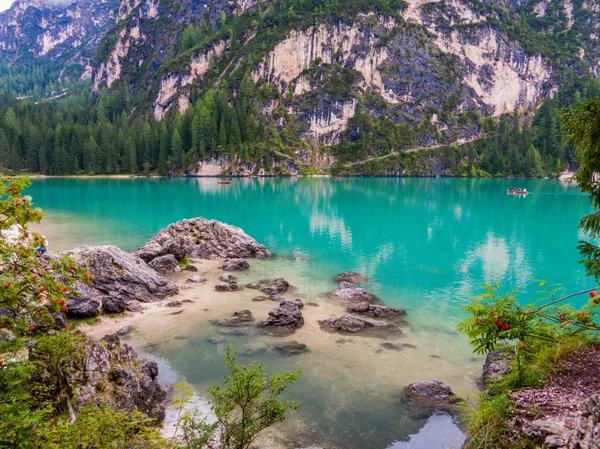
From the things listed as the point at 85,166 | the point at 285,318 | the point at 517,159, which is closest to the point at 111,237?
the point at 285,318

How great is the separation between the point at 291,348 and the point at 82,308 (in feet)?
39.1

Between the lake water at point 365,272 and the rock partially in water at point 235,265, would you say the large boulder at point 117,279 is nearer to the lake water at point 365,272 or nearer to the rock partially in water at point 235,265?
the lake water at point 365,272

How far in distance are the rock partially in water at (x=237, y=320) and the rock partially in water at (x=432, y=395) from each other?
33.5ft

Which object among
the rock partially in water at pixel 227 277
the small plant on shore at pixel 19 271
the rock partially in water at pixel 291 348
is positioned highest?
the small plant on shore at pixel 19 271

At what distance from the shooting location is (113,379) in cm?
1270

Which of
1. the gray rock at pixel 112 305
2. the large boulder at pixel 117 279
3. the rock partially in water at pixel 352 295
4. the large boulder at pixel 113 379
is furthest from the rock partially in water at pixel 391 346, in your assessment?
the gray rock at pixel 112 305

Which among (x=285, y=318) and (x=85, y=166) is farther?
(x=85, y=166)

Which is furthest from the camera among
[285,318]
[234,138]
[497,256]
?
[234,138]

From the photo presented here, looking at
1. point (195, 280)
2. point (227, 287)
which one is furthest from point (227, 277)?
point (227, 287)

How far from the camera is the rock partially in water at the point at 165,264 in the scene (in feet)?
104

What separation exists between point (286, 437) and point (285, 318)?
30.0 ft

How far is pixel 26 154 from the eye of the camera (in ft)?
510

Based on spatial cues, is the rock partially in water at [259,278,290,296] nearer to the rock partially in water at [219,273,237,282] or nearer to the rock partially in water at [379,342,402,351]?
the rock partially in water at [219,273,237,282]

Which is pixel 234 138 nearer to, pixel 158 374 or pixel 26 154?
pixel 26 154
